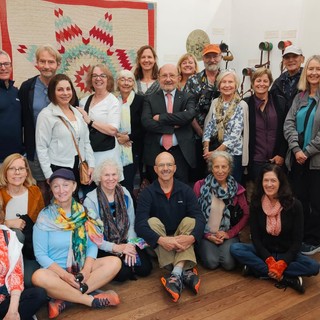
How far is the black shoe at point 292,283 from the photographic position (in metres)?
2.39

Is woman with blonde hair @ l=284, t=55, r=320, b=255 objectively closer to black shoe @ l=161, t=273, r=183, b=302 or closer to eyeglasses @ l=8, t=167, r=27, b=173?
black shoe @ l=161, t=273, r=183, b=302

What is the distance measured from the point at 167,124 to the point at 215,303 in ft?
4.31

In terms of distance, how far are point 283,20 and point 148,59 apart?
88.0 inches

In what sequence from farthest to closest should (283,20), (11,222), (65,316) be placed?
(283,20) < (11,222) < (65,316)

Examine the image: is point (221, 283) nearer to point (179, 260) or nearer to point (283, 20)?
point (179, 260)

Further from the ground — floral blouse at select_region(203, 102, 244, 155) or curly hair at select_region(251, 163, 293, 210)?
floral blouse at select_region(203, 102, 244, 155)

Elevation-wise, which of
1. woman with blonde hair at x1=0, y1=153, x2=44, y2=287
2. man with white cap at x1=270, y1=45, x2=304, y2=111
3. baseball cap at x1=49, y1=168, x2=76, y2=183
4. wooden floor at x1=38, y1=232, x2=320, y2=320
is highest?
man with white cap at x1=270, y1=45, x2=304, y2=111

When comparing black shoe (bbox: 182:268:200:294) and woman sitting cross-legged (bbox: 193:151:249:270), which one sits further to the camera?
woman sitting cross-legged (bbox: 193:151:249:270)

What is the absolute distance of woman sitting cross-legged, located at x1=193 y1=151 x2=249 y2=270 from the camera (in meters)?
2.72

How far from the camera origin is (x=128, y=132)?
9.82ft

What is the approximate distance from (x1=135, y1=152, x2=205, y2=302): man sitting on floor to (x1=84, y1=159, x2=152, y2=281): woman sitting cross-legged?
91mm

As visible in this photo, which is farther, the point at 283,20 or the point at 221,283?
the point at 283,20

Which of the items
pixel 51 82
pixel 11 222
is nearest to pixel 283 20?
pixel 51 82

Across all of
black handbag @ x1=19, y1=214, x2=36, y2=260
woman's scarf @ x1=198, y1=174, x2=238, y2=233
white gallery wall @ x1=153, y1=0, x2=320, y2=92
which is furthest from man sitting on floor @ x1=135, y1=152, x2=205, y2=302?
white gallery wall @ x1=153, y1=0, x2=320, y2=92
